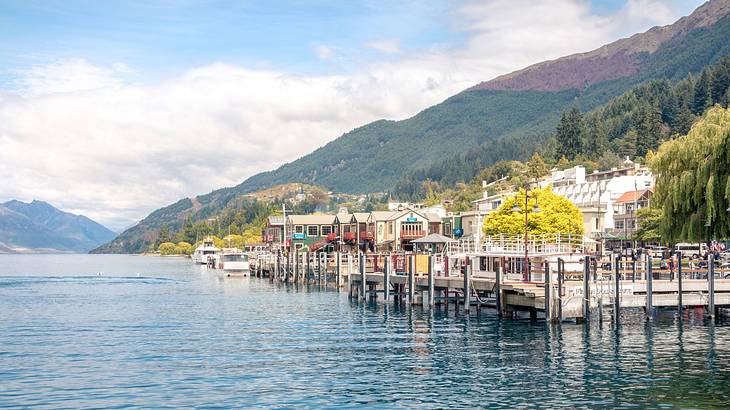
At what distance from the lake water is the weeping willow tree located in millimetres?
7156

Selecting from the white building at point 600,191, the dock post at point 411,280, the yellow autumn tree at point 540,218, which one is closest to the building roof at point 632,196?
the white building at point 600,191

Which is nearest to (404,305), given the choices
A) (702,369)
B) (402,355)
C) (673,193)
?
(673,193)

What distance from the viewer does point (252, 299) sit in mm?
89250

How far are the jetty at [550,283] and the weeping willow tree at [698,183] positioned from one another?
3.46 m

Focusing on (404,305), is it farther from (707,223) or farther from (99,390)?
(99,390)

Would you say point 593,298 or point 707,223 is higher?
point 707,223

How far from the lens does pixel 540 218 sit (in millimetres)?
109375

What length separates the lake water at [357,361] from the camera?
114 feet

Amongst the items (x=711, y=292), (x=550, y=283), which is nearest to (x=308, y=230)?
(x=711, y=292)

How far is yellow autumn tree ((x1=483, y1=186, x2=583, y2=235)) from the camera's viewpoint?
109 metres

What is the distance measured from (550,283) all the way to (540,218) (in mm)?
57627

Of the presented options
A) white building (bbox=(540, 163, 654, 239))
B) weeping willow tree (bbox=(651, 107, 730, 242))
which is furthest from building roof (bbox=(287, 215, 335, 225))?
weeping willow tree (bbox=(651, 107, 730, 242))

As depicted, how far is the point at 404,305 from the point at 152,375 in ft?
123

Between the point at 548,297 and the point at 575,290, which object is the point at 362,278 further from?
the point at 548,297
